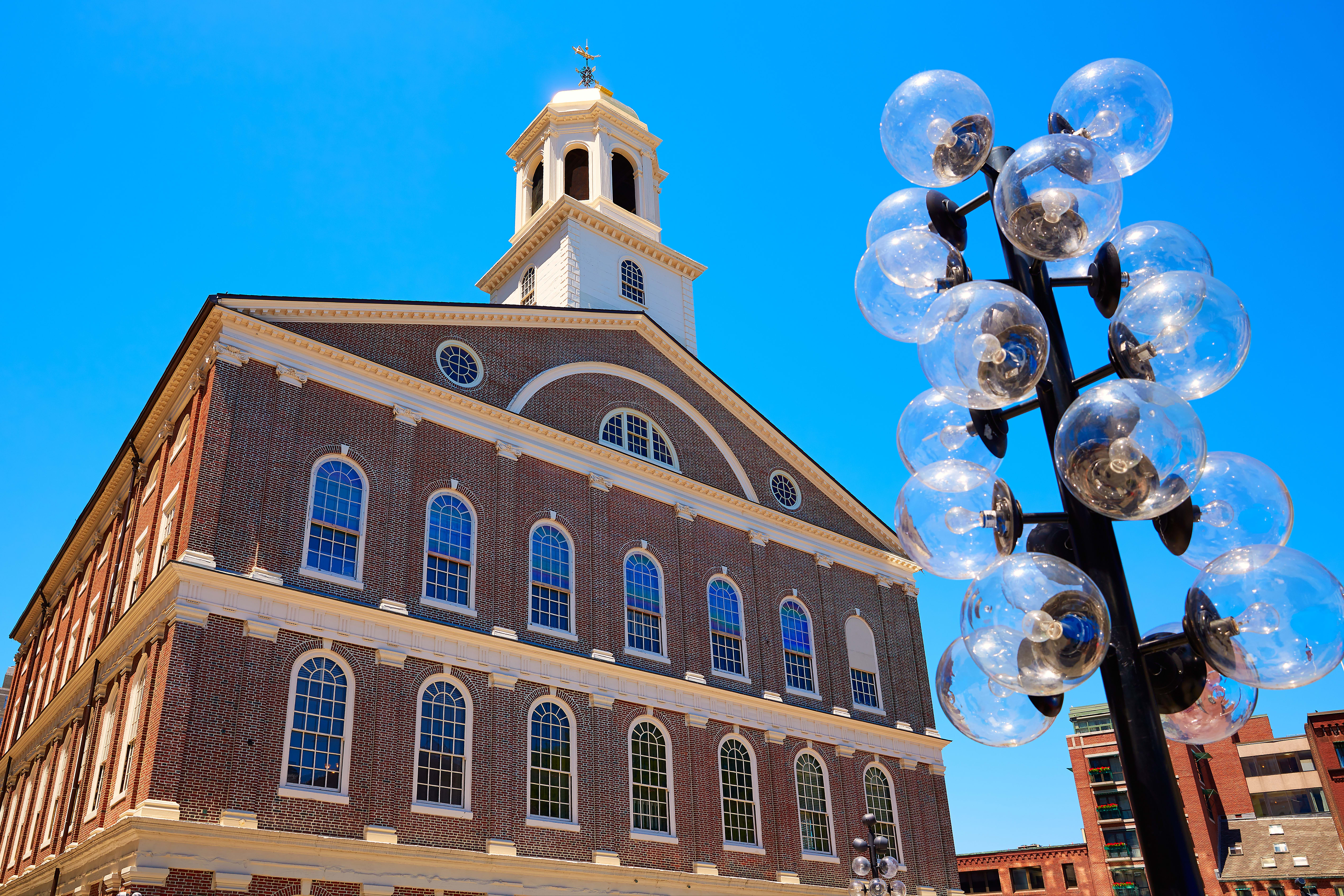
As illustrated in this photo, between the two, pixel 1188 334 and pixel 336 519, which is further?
pixel 336 519

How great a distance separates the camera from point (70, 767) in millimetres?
24125

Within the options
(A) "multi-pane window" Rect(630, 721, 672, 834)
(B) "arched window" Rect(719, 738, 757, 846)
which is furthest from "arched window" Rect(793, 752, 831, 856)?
(A) "multi-pane window" Rect(630, 721, 672, 834)

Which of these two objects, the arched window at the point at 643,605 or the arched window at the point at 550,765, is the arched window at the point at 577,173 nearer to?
the arched window at the point at 643,605

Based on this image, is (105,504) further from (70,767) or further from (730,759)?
(730,759)

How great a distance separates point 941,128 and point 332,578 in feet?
60.3

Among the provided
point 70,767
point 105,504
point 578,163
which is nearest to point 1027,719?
point 70,767

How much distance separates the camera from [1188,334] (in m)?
5.49

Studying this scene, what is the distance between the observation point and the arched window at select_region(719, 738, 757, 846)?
86.8 feet

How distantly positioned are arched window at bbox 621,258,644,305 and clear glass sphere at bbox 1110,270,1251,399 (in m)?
→ 31.3

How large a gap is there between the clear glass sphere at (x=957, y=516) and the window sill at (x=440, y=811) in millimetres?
17503

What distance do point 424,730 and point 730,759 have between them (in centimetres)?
940

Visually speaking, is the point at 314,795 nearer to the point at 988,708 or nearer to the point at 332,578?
the point at 332,578

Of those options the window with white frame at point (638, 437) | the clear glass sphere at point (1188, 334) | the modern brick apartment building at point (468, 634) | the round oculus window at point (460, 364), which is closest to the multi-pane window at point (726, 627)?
the modern brick apartment building at point (468, 634)

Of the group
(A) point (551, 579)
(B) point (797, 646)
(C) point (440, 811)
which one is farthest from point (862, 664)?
(C) point (440, 811)
